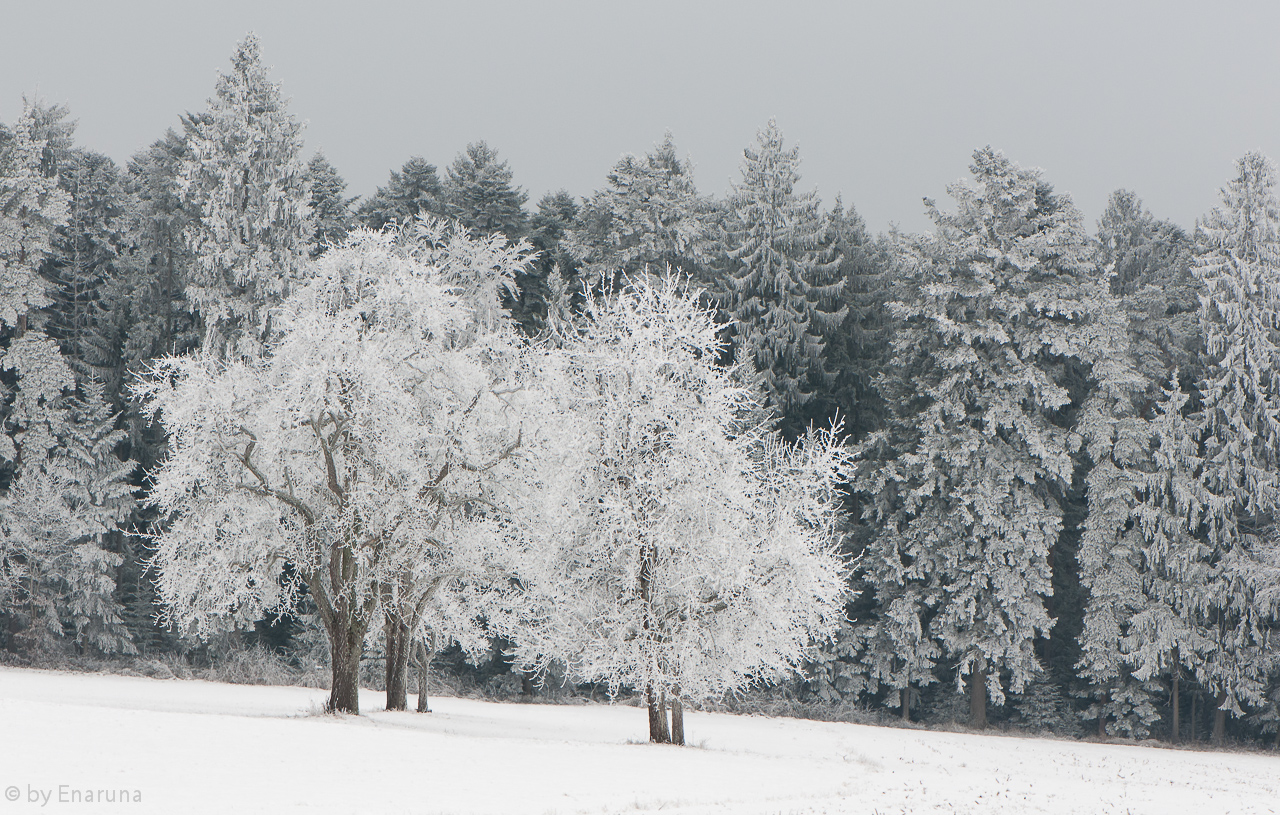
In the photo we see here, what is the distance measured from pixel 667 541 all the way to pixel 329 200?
111 ft

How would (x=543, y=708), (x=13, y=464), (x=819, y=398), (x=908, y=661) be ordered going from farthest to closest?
1. (x=819, y=398)
2. (x=13, y=464)
3. (x=908, y=661)
4. (x=543, y=708)

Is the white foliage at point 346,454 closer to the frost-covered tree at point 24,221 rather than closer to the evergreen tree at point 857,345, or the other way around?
the frost-covered tree at point 24,221

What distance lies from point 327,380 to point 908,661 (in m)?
23.2

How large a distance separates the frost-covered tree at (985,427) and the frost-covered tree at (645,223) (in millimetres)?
8854

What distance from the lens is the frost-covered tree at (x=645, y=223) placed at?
40.8m

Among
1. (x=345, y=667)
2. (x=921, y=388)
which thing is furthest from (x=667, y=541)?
(x=921, y=388)

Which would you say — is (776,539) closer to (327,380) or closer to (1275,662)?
(327,380)

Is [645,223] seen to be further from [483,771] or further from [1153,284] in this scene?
[483,771]

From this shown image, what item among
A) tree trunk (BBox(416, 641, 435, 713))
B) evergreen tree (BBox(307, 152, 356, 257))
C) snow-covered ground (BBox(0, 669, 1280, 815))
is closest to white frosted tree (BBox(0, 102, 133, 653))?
snow-covered ground (BBox(0, 669, 1280, 815))

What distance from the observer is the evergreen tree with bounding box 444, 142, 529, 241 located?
151 ft

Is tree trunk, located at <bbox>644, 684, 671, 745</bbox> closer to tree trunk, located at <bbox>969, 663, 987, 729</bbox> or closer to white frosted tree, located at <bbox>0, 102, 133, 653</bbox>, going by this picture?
tree trunk, located at <bbox>969, 663, 987, 729</bbox>

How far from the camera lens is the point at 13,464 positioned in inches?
1486

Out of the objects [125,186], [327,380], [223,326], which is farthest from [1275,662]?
[125,186]

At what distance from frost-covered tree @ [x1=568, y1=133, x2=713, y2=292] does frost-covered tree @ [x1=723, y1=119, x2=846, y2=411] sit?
1.76 meters
